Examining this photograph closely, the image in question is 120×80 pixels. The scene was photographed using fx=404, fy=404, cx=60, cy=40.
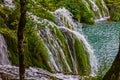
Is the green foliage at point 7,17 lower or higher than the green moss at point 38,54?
higher

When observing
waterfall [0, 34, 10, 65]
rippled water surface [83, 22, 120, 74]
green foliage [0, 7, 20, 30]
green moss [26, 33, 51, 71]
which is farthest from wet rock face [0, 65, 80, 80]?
rippled water surface [83, 22, 120, 74]

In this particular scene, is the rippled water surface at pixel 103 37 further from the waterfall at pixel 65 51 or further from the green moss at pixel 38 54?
the green moss at pixel 38 54

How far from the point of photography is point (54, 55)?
1459 cm

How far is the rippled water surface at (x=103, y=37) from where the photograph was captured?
2285 cm

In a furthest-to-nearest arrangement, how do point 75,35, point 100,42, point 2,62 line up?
point 100,42 < point 75,35 < point 2,62

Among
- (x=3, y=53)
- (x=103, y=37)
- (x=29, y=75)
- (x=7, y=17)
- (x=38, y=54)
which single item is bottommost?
(x=103, y=37)

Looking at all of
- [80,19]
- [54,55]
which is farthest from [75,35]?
[80,19]

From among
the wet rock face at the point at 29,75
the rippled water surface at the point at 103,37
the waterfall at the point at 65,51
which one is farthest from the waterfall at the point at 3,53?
the rippled water surface at the point at 103,37

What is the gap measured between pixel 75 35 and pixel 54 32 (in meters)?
1.47

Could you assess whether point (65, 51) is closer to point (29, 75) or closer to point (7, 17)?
point (7, 17)

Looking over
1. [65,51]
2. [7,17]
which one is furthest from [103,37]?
[7,17]

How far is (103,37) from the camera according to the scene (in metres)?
27.5

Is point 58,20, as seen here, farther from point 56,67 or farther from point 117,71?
point 117,71

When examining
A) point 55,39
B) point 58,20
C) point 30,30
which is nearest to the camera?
point 30,30
